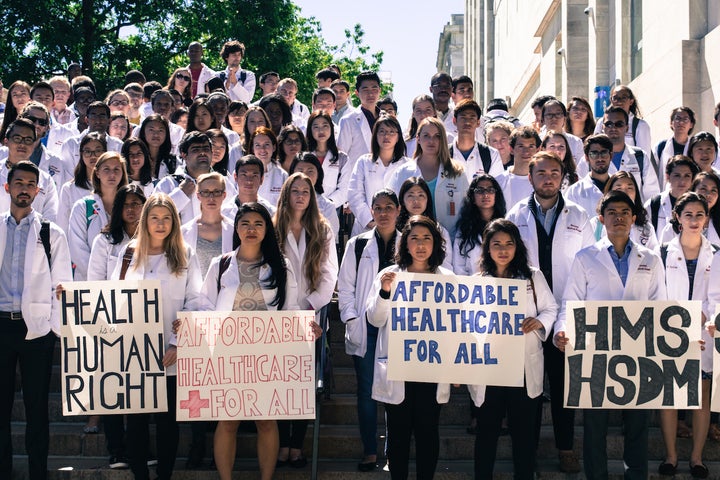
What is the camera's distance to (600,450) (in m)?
7.37

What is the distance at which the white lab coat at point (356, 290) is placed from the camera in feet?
26.0

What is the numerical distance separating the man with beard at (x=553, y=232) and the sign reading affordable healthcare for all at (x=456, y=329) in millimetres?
719

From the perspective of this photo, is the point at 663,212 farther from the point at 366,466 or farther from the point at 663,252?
the point at 366,466

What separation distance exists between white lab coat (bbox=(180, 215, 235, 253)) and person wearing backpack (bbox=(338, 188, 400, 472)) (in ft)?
3.44

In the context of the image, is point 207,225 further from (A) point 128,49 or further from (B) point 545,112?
(A) point 128,49

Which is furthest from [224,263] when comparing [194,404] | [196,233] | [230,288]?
[194,404]

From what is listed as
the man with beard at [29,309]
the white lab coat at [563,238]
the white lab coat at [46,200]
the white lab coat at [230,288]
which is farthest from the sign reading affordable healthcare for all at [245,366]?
the white lab coat at [46,200]

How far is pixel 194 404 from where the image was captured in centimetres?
747

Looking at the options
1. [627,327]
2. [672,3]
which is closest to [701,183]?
[627,327]

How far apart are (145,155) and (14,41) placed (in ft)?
69.3

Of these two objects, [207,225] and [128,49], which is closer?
[207,225]

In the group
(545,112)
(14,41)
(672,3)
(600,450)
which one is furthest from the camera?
(14,41)

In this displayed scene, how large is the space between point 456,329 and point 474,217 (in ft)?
4.50

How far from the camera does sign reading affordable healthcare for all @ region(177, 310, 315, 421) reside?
24.5 ft
